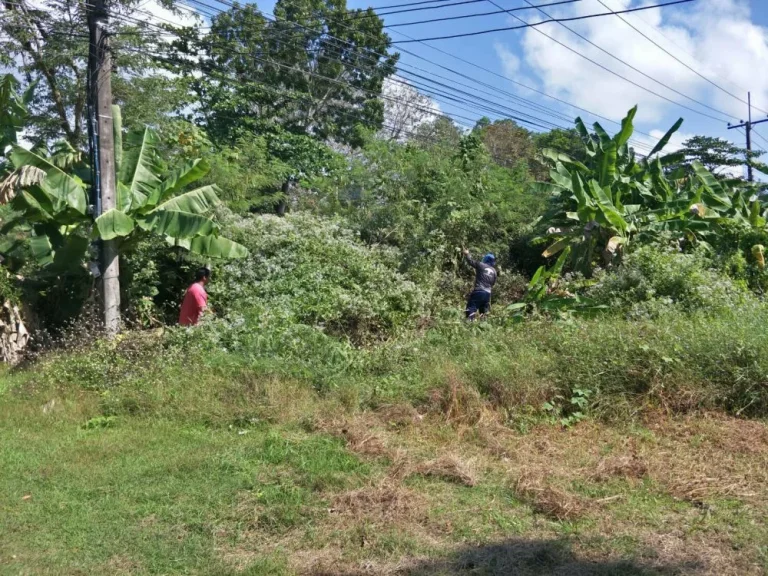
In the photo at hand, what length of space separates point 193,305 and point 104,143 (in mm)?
3194

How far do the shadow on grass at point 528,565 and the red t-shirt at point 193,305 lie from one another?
20.9ft

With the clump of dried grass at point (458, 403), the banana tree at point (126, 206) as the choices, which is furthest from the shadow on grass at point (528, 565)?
the banana tree at point (126, 206)

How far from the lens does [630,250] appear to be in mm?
12797

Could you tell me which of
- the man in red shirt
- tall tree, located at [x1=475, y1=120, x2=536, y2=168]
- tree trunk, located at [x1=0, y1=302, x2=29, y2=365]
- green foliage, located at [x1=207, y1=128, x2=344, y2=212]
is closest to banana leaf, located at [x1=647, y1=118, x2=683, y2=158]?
green foliage, located at [x1=207, y1=128, x2=344, y2=212]

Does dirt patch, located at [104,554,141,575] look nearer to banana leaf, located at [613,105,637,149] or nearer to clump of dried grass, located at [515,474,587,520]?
clump of dried grass, located at [515,474,587,520]

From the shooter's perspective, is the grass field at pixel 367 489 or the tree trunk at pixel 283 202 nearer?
the grass field at pixel 367 489

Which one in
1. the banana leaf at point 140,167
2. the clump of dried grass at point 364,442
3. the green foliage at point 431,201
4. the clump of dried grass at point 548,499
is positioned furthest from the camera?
the green foliage at point 431,201

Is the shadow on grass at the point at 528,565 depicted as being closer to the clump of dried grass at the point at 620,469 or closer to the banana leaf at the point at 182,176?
the clump of dried grass at the point at 620,469

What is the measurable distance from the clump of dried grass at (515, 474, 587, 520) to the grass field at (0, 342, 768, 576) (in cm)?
1

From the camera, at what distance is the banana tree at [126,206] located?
10.5m

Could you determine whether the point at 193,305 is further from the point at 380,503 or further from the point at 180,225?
the point at 380,503

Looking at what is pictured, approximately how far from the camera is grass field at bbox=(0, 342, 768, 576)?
4238mm

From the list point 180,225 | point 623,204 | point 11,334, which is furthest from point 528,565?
point 623,204

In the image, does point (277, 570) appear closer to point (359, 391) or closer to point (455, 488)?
point (455, 488)
